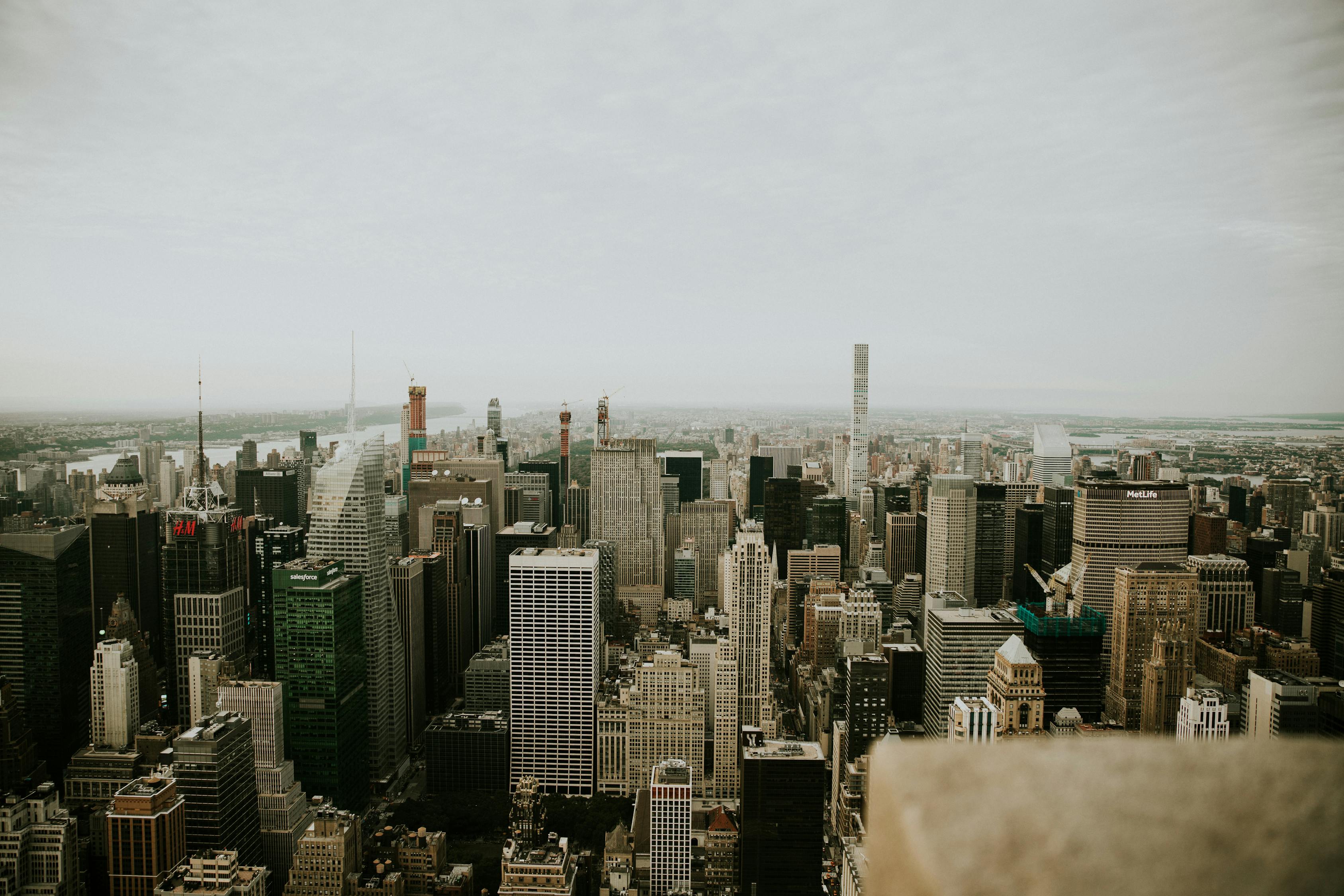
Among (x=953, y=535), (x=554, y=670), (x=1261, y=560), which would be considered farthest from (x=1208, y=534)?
(x=554, y=670)

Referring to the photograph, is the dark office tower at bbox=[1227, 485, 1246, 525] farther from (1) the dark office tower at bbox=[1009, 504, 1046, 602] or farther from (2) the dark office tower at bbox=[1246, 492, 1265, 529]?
(1) the dark office tower at bbox=[1009, 504, 1046, 602]

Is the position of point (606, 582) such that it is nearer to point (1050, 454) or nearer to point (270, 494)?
point (270, 494)

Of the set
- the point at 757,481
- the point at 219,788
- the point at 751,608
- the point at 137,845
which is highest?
the point at 757,481

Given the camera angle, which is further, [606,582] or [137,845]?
[606,582]

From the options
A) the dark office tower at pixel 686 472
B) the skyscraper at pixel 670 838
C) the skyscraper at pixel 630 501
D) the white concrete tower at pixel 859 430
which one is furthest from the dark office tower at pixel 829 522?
the skyscraper at pixel 670 838

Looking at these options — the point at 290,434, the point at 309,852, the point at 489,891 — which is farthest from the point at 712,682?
the point at 290,434

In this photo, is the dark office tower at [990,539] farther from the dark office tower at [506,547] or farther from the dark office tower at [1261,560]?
the dark office tower at [506,547]
